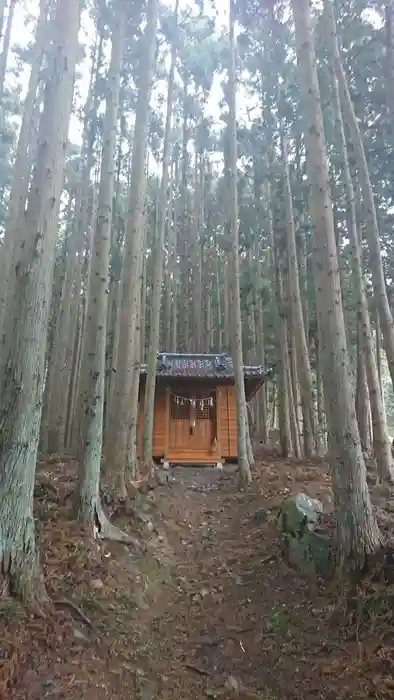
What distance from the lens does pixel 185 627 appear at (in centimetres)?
438

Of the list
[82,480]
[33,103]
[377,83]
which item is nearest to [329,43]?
[377,83]

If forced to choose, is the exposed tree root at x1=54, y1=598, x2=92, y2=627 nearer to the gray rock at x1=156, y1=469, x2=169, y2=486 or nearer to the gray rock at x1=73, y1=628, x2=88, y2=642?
the gray rock at x1=73, y1=628, x2=88, y2=642

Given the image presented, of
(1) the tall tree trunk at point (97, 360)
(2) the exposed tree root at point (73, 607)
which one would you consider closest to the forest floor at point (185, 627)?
(2) the exposed tree root at point (73, 607)

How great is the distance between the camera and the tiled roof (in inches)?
572

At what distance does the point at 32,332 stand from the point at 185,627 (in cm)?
323

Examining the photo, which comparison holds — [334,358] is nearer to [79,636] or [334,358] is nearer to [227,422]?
[79,636]

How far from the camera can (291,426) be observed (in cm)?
1317

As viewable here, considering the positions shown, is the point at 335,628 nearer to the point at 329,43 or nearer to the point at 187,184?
the point at 329,43

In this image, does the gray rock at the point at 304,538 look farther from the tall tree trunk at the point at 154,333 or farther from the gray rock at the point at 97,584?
the tall tree trunk at the point at 154,333

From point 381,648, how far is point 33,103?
40.8 feet

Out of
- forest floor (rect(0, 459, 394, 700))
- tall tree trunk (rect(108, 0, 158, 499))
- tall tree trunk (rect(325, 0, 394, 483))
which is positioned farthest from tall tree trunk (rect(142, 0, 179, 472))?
tall tree trunk (rect(325, 0, 394, 483))

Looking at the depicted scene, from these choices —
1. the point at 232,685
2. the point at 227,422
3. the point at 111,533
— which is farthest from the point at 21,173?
the point at 232,685

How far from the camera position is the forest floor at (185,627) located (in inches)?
122

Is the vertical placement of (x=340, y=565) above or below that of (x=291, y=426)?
below
